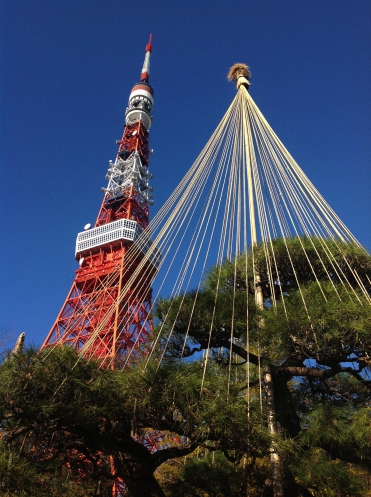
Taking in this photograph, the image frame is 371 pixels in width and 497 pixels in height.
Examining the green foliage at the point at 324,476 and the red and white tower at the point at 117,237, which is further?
the red and white tower at the point at 117,237

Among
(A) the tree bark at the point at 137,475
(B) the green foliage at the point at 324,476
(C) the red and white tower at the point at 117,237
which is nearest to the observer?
(B) the green foliage at the point at 324,476

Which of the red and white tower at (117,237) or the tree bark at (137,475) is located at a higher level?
the red and white tower at (117,237)

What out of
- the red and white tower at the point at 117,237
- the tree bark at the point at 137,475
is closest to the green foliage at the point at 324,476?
the tree bark at the point at 137,475

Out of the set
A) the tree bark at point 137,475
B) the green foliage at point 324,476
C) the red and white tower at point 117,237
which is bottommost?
the green foliage at point 324,476

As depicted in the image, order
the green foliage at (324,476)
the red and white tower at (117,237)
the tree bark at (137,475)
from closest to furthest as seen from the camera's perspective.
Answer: the green foliage at (324,476), the tree bark at (137,475), the red and white tower at (117,237)

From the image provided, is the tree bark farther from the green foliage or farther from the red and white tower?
the red and white tower

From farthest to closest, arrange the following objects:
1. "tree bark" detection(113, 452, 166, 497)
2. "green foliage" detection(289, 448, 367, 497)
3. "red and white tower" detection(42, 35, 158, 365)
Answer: "red and white tower" detection(42, 35, 158, 365) < "tree bark" detection(113, 452, 166, 497) < "green foliage" detection(289, 448, 367, 497)

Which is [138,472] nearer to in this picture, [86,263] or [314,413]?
[314,413]

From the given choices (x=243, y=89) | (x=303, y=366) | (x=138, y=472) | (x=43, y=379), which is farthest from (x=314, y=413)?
(x=243, y=89)

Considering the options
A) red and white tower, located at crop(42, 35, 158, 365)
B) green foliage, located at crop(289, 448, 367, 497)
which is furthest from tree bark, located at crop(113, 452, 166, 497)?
red and white tower, located at crop(42, 35, 158, 365)

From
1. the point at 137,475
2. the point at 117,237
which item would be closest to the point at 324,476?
the point at 137,475

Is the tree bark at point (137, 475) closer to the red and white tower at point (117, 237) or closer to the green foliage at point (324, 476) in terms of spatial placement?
the green foliage at point (324, 476)

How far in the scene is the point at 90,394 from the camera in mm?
3006

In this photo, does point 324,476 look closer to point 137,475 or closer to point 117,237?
point 137,475
